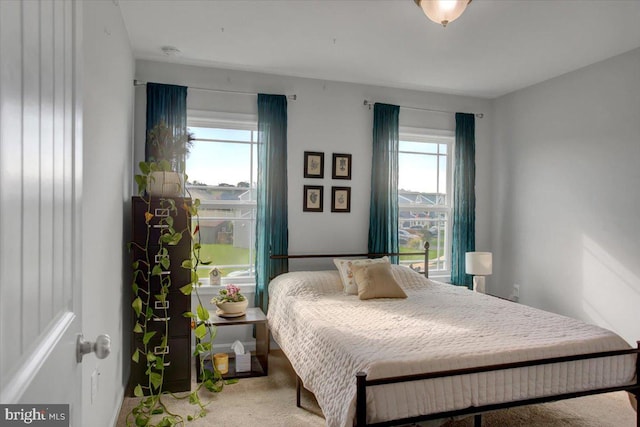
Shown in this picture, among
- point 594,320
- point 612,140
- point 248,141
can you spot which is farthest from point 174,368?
point 612,140

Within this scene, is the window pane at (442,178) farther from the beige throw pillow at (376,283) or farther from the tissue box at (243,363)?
the tissue box at (243,363)

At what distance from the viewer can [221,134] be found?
13.8ft

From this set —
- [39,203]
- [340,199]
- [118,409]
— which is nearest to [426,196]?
[340,199]

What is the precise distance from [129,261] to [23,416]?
2875 millimetres

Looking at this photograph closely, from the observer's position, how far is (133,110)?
12.4 feet

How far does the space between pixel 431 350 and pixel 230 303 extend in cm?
189

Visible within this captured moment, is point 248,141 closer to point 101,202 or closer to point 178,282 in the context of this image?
point 178,282

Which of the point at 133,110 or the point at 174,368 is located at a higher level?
the point at 133,110

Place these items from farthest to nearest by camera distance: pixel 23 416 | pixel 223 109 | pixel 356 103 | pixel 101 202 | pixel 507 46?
1. pixel 356 103
2. pixel 223 109
3. pixel 507 46
4. pixel 101 202
5. pixel 23 416

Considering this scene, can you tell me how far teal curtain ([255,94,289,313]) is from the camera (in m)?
4.12

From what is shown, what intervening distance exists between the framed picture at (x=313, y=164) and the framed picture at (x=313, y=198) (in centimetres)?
12

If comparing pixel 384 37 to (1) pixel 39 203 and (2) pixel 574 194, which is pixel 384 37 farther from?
(1) pixel 39 203

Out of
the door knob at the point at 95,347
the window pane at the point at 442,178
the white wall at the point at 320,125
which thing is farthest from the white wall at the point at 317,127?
the door knob at the point at 95,347

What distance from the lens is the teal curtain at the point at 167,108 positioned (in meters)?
3.81
